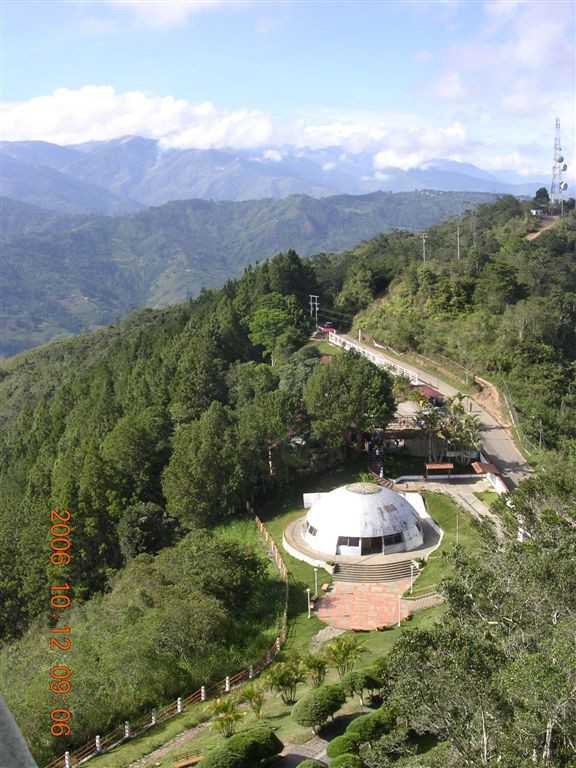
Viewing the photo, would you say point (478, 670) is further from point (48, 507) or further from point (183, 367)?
point (183, 367)

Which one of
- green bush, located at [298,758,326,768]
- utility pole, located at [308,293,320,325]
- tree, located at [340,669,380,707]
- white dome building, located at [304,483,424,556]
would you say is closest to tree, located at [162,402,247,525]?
white dome building, located at [304,483,424,556]

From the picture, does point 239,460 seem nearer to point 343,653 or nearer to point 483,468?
point 483,468

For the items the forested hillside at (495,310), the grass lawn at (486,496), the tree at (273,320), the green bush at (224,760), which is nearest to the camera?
the green bush at (224,760)

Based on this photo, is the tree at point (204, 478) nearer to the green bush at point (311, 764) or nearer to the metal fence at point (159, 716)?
the metal fence at point (159, 716)

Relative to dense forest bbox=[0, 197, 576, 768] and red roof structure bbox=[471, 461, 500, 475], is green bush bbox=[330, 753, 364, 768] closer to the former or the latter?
dense forest bbox=[0, 197, 576, 768]

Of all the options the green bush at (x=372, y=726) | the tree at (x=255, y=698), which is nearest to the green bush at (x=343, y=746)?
the green bush at (x=372, y=726)

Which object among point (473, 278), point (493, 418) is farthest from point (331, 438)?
point (473, 278)

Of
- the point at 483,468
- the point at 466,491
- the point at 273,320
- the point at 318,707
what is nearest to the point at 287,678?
the point at 318,707
